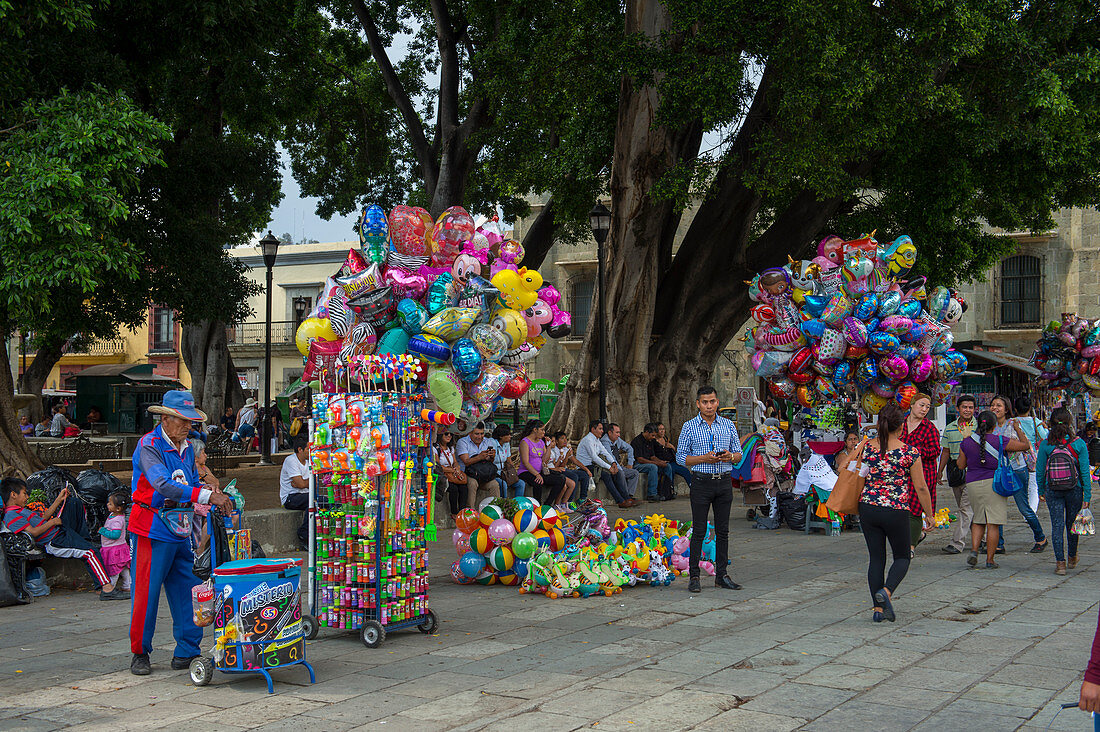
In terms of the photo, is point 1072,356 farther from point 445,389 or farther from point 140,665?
point 140,665

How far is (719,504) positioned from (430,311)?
10.3ft

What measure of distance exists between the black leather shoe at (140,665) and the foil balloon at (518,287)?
171 inches

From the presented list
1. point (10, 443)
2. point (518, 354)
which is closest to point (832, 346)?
point (518, 354)

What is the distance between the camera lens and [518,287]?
377 inches

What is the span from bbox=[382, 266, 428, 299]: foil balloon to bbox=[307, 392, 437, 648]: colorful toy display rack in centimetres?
148

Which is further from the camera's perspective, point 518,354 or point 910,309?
point 910,309

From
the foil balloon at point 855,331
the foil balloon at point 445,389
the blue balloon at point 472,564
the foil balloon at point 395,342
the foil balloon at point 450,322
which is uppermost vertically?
the foil balloon at point 855,331

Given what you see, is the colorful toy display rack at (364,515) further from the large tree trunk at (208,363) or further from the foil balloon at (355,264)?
the large tree trunk at (208,363)

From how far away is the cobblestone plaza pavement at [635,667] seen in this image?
556 cm

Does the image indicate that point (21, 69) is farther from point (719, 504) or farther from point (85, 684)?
point (719, 504)

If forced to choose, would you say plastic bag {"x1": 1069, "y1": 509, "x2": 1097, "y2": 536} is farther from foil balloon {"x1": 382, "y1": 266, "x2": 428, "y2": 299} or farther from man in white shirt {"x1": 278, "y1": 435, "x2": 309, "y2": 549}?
man in white shirt {"x1": 278, "y1": 435, "x2": 309, "y2": 549}

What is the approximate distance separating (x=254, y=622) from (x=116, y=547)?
4213mm

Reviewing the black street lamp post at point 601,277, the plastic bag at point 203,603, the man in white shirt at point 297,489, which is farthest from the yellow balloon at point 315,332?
the black street lamp post at point 601,277

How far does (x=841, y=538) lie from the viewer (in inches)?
512
